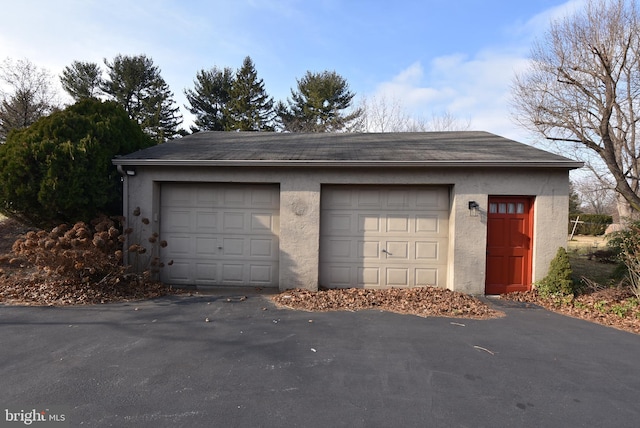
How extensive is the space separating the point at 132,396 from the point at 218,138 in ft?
25.0

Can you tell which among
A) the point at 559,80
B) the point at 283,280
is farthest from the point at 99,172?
the point at 559,80

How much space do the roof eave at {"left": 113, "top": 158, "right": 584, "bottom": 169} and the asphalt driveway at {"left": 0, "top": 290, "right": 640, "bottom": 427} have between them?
117 inches

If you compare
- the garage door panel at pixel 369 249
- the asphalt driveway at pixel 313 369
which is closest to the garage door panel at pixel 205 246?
the asphalt driveway at pixel 313 369

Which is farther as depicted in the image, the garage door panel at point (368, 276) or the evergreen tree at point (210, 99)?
the evergreen tree at point (210, 99)

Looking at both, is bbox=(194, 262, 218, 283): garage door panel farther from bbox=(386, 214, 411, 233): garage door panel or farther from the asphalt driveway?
bbox=(386, 214, 411, 233): garage door panel

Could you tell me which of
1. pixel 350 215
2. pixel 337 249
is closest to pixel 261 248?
pixel 337 249

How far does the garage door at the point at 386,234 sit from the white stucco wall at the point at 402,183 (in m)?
0.28

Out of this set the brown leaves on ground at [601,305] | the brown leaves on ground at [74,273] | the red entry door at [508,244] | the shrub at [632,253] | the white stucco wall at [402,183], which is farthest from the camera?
the red entry door at [508,244]

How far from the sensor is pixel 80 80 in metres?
23.1

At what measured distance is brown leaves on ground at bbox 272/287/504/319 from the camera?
555 cm

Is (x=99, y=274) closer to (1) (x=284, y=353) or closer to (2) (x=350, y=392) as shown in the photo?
(1) (x=284, y=353)

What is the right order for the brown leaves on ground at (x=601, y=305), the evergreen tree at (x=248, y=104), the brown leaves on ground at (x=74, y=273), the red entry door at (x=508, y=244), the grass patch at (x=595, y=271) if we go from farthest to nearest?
1. the evergreen tree at (x=248, y=104)
2. the grass patch at (x=595, y=271)
3. the red entry door at (x=508, y=244)
4. the brown leaves on ground at (x=74, y=273)
5. the brown leaves on ground at (x=601, y=305)

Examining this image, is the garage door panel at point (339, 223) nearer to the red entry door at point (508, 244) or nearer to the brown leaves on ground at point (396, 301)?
the brown leaves on ground at point (396, 301)

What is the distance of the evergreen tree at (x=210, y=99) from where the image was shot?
25.2 metres
